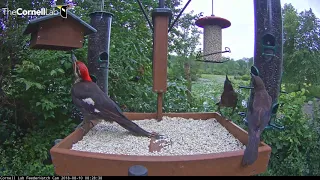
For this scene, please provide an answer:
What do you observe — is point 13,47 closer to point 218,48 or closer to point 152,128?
point 152,128

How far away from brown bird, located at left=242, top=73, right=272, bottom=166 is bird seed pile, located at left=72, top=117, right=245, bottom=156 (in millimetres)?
355

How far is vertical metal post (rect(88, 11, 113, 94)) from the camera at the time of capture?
10.3 ft

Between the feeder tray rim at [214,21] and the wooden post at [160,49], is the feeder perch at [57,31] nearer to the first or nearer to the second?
the wooden post at [160,49]

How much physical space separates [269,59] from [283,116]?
1.67 m

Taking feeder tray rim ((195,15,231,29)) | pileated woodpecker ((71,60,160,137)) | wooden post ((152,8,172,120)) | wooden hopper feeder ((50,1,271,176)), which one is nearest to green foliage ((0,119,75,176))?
pileated woodpecker ((71,60,160,137))

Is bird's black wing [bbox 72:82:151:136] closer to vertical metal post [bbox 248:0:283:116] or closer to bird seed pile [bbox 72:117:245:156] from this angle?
bird seed pile [bbox 72:117:245:156]

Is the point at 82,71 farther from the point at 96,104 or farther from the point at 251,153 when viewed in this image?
the point at 251,153

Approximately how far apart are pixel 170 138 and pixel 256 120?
33.9 inches

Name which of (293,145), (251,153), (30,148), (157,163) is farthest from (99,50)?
(293,145)

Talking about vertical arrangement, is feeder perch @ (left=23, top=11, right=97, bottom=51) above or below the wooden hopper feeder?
above

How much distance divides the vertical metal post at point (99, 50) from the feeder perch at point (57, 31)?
61cm

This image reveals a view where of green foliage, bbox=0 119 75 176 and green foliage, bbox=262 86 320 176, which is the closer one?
green foliage, bbox=0 119 75 176

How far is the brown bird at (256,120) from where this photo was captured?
5.58 ft

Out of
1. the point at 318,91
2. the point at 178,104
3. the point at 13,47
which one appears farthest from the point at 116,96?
the point at 318,91
